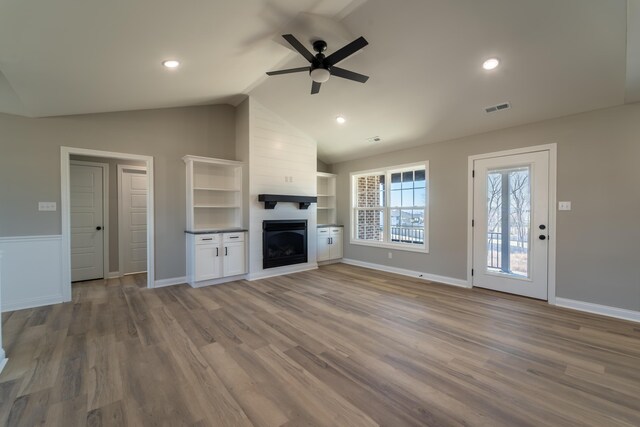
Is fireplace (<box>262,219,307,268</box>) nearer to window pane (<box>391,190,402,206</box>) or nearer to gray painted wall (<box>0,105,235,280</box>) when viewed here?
gray painted wall (<box>0,105,235,280</box>)

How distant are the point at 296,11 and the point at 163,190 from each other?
3519 mm

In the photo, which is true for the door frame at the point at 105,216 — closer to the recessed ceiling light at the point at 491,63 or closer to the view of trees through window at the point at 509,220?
the recessed ceiling light at the point at 491,63

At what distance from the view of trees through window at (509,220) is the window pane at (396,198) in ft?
5.43

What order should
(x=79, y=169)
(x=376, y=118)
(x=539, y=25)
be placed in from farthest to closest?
(x=79, y=169) → (x=376, y=118) → (x=539, y=25)

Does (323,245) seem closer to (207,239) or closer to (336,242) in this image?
(336,242)

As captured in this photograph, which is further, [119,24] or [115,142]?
[115,142]

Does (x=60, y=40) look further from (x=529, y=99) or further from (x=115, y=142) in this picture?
(x=529, y=99)

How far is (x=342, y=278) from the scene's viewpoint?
5.09 m

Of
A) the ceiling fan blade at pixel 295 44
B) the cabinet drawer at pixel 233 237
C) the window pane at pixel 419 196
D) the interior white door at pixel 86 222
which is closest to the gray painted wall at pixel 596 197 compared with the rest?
the window pane at pixel 419 196

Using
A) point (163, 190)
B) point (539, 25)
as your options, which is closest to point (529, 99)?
point (539, 25)

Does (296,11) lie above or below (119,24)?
above

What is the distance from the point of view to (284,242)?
17.9 feet

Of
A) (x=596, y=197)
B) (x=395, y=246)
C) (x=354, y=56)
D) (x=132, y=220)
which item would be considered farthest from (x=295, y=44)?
(x=132, y=220)

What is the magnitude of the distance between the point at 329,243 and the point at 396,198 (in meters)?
1.83
